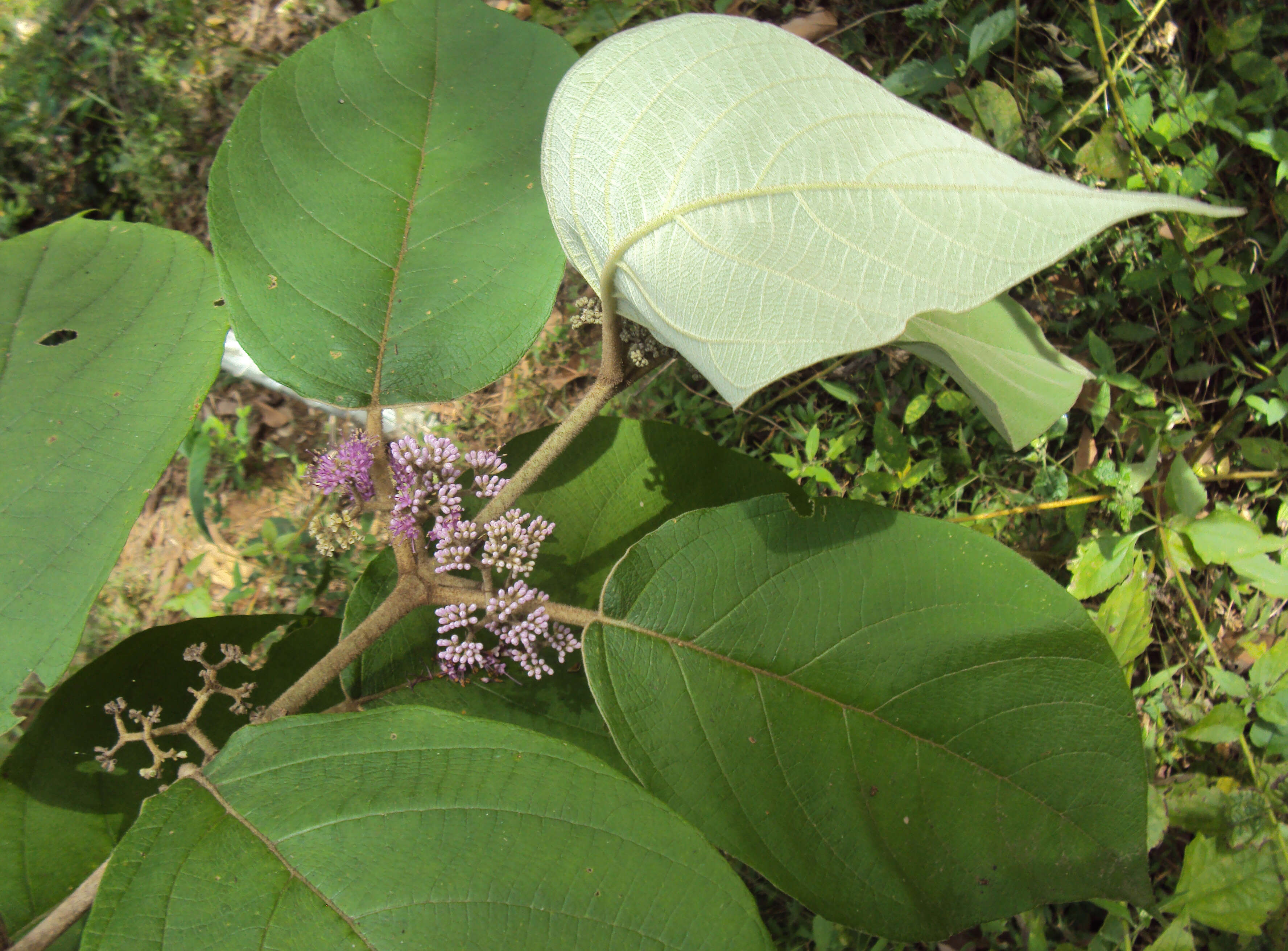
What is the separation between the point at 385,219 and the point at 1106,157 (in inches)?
73.7

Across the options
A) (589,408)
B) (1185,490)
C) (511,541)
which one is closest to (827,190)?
(589,408)

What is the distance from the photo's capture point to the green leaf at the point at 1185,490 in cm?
201

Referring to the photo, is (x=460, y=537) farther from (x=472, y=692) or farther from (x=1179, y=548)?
(x=1179, y=548)

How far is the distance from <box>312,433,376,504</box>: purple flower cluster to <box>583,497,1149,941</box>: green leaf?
15.7 inches

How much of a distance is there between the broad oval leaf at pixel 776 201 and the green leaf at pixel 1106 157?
1.66m

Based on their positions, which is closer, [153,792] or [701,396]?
[153,792]

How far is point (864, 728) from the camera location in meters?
1.10

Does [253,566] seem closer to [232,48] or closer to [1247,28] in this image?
[232,48]

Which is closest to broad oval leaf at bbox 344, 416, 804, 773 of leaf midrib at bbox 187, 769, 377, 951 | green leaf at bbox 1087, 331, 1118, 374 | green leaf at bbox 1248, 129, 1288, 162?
leaf midrib at bbox 187, 769, 377, 951

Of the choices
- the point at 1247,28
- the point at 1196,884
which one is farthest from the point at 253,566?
the point at 1247,28

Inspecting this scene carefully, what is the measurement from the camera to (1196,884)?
1756 mm

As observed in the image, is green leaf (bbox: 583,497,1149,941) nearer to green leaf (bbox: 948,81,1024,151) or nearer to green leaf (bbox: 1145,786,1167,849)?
green leaf (bbox: 1145,786,1167,849)

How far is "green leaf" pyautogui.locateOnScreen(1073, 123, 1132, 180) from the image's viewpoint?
206 cm

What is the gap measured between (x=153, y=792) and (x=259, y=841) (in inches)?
25.2
